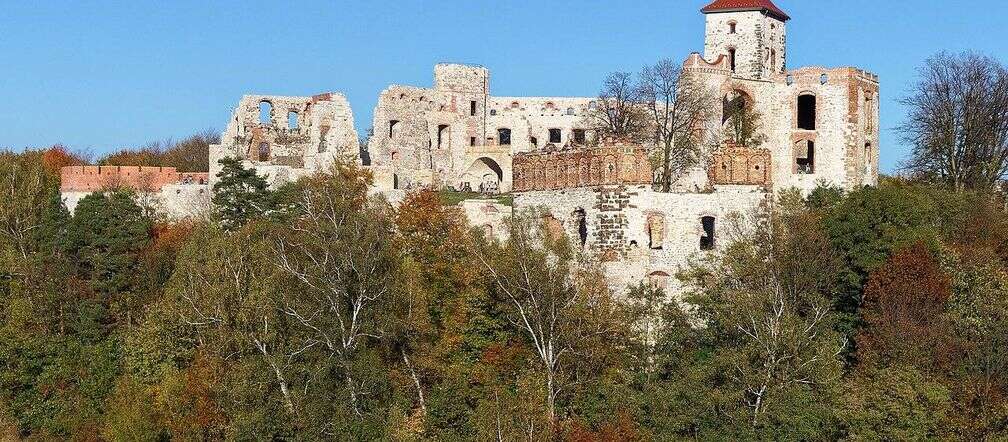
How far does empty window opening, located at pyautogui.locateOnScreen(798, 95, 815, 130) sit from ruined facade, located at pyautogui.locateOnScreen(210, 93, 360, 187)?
15.0 m

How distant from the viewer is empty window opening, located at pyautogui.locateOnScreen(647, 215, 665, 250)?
122 feet

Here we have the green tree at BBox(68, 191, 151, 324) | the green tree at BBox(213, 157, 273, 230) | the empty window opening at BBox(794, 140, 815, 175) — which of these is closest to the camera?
the green tree at BBox(68, 191, 151, 324)

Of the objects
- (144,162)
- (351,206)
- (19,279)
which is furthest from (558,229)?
(144,162)

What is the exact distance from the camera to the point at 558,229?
124 feet

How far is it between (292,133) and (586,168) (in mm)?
19978

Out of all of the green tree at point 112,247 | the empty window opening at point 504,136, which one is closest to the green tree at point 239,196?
the green tree at point 112,247

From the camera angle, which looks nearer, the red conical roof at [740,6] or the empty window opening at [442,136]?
the red conical roof at [740,6]

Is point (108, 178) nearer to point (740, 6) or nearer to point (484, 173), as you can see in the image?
point (484, 173)

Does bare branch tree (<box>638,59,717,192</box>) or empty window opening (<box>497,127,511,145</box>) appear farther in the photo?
empty window opening (<box>497,127,511,145</box>)

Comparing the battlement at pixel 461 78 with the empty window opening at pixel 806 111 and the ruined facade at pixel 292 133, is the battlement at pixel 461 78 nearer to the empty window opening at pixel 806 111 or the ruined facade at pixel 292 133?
the ruined facade at pixel 292 133

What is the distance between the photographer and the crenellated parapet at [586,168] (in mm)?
37281

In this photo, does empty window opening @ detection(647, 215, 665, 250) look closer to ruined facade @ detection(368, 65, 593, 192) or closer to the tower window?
ruined facade @ detection(368, 65, 593, 192)

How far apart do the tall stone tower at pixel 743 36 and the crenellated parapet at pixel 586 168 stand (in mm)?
11495

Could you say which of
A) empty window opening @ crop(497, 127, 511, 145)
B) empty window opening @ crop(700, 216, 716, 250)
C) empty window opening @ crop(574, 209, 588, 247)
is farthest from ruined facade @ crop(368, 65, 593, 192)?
empty window opening @ crop(700, 216, 716, 250)
